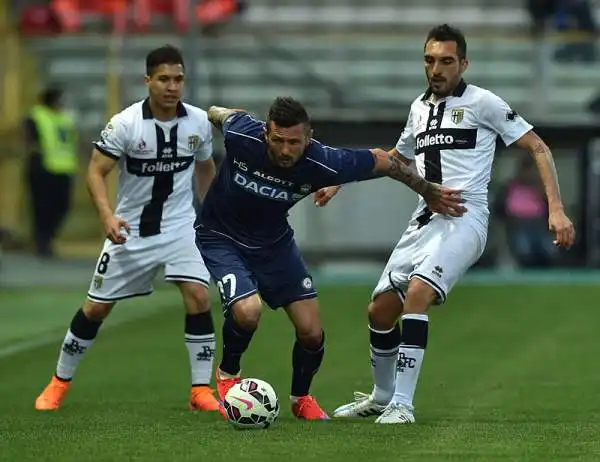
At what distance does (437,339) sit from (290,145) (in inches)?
268

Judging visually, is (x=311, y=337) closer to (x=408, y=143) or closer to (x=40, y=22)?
(x=408, y=143)

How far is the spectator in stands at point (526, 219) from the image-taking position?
23.8 meters

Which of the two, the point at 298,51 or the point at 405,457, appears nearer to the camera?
the point at 405,457

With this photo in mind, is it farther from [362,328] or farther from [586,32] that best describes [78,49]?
[362,328]

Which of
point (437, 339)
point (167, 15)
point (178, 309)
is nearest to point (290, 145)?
point (437, 339)

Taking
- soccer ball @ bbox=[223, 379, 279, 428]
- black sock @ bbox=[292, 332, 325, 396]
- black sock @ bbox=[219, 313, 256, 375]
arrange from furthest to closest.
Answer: black sock @ bbox=[292, 332, 325, 396] → black sock @ bbox=[219, 313, 256, 375] → soccer ball @ bbox=[223, 379, 279, 428]

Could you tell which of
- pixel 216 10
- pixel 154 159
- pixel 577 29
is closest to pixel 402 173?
pixel 154 159

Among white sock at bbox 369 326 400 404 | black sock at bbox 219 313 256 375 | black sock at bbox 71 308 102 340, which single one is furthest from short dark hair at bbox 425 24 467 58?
black sock at bbox 71 308 102 340

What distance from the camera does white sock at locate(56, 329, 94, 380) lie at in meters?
10.7

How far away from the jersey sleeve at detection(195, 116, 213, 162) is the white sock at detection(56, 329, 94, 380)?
139 centimetres

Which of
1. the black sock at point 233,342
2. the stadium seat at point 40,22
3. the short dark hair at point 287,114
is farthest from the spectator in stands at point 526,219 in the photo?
the short dark hair at point 287,114

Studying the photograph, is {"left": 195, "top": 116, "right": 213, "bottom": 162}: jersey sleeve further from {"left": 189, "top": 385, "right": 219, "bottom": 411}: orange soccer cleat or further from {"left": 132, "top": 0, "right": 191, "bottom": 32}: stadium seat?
{"left": 132, "top": 0, "right": 191, "bottom": 32}: stadium seat

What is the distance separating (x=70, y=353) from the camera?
A: 35.1 ft

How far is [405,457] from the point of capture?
757 cm
